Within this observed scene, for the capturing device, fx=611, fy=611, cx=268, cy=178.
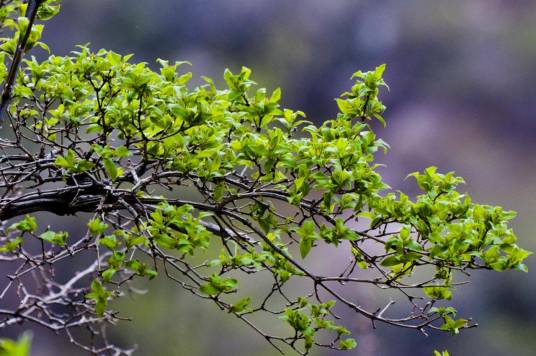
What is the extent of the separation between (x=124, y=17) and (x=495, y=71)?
2.71 meters

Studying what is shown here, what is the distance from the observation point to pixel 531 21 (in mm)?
4188

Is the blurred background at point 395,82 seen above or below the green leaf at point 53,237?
above

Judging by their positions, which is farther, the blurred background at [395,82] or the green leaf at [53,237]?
the blurred background at [395,82]

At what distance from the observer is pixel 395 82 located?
14.2 feet

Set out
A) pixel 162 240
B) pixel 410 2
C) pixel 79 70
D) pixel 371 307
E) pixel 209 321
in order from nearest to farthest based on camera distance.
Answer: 1. pixel 162 240
2. pixel 79 70
3. pixel 371 307
4. pixel 209 321
5. pixel 410 2

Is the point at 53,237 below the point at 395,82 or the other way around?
below

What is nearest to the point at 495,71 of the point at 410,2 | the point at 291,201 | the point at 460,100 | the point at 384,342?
the point at 460,100

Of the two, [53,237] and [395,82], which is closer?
[53,237]

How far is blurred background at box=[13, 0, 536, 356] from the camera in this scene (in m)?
3.85

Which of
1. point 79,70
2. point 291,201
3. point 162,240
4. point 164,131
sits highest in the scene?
point 79,70

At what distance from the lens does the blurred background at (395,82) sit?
3846 mm

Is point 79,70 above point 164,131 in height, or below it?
above

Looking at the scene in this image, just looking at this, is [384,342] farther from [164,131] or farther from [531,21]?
[164,131]

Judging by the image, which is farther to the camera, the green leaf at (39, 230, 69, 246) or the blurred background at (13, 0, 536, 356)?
the blurred background at (13, 0, 536, 356)
